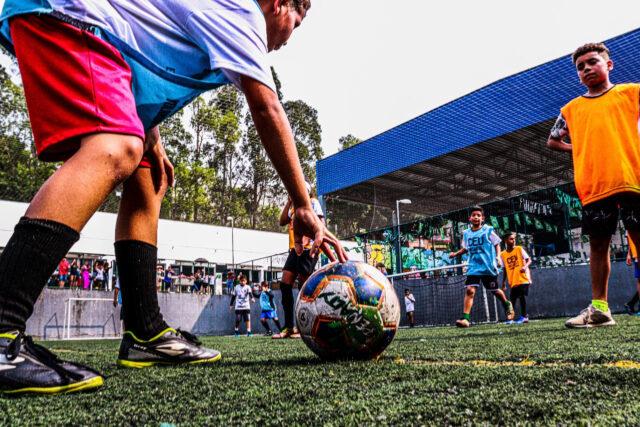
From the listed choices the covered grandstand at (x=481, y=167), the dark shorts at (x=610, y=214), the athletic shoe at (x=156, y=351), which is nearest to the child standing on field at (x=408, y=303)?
the covered grandstand at (x=481, y=167)

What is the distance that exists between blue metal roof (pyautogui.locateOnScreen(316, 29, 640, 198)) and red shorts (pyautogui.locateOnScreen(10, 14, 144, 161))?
18877 millimetres

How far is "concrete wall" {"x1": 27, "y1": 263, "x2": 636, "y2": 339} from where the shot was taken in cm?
1274

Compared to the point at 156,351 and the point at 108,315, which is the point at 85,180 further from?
the point at 108,315

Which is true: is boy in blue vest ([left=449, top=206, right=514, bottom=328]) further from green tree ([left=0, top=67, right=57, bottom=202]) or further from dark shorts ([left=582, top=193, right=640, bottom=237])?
green tree ([left=0, top=67, right=57, bottom=202])

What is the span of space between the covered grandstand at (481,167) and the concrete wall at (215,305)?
0.93 meters

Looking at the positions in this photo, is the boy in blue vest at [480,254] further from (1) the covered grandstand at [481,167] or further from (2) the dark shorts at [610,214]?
(1) the covered grandstand at [481,167]

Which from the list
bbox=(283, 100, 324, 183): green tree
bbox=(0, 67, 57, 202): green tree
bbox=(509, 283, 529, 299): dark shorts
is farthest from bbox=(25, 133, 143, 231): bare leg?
bbox=(283, 100, 324, 183): green tree

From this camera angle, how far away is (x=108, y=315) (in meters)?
18.4

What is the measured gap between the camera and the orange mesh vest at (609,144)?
3.95 meters

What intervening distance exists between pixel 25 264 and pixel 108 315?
18.8 metres

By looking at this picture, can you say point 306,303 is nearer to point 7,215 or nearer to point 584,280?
point 584,280

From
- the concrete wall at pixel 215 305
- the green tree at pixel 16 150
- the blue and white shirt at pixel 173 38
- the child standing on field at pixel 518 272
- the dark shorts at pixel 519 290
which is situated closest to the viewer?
the blue and white shirt at pixel 173 38

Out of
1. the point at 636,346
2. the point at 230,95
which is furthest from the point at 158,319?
the point at 230,95

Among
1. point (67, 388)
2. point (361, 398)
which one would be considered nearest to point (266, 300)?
point (67, 388)
